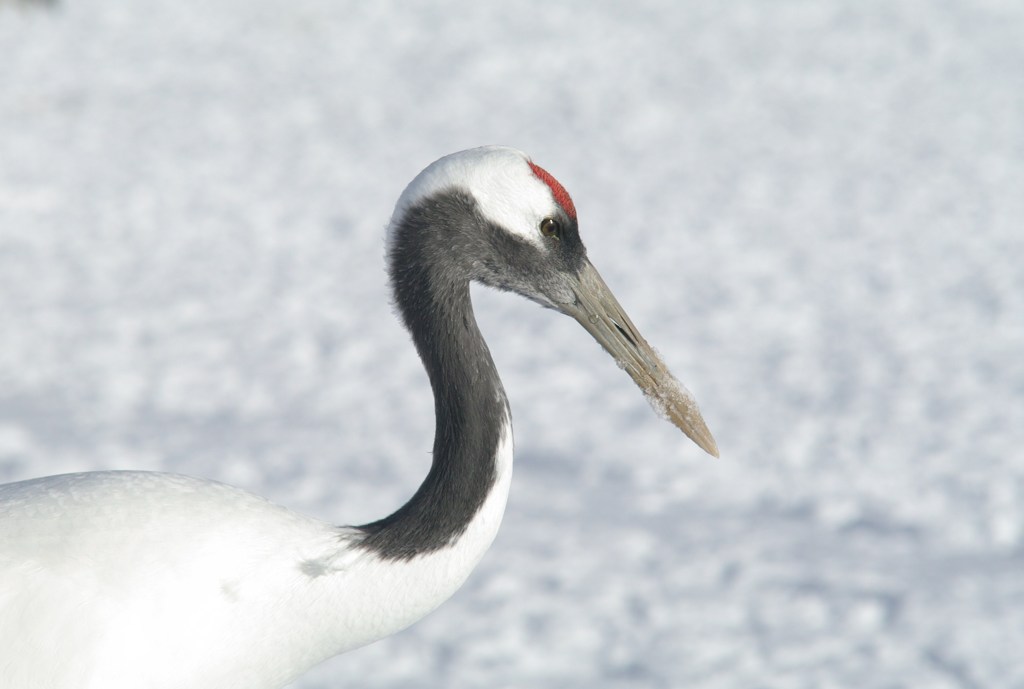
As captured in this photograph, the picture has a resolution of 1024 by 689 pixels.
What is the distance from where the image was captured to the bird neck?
2.59 meters

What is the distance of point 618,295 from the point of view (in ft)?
23.3

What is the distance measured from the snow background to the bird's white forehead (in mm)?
1913

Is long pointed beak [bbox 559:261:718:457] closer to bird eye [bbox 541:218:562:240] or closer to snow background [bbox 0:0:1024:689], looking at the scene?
bird eye [bbox 541:218:562:240]

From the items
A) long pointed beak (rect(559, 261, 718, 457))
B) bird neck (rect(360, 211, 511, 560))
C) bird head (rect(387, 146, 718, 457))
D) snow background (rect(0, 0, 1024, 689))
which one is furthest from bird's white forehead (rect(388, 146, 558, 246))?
snow background (rect(0, 0, 1024, 689))

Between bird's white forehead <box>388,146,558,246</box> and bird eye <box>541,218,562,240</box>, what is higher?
bird's white forehead <box>388,146,558,246</box>

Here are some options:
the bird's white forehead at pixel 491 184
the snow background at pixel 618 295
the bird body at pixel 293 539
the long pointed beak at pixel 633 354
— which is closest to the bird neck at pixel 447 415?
the bird body at pixel 293 539

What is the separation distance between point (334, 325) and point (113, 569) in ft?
13.6

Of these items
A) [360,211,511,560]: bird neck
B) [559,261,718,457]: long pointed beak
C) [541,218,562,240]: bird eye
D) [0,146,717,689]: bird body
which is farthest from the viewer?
[559,261,718,457]: long pointed beak

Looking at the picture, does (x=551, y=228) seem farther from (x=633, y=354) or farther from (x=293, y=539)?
(x=293, y=539)

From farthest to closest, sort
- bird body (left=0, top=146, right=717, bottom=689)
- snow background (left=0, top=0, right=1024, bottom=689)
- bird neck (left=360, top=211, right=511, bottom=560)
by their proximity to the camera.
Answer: snow background (left=0, top=0, right=1024, bottom=689) → bird neck (left=360, top=211, right=511, bottom=560) → bird body (left=0, top=146, right=717, bottom=689)

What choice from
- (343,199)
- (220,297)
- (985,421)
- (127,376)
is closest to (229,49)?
(343,199)

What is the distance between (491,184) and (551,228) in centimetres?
18

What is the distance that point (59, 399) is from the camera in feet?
18.5

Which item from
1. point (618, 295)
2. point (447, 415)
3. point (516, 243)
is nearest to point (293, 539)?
point (447, 415)
